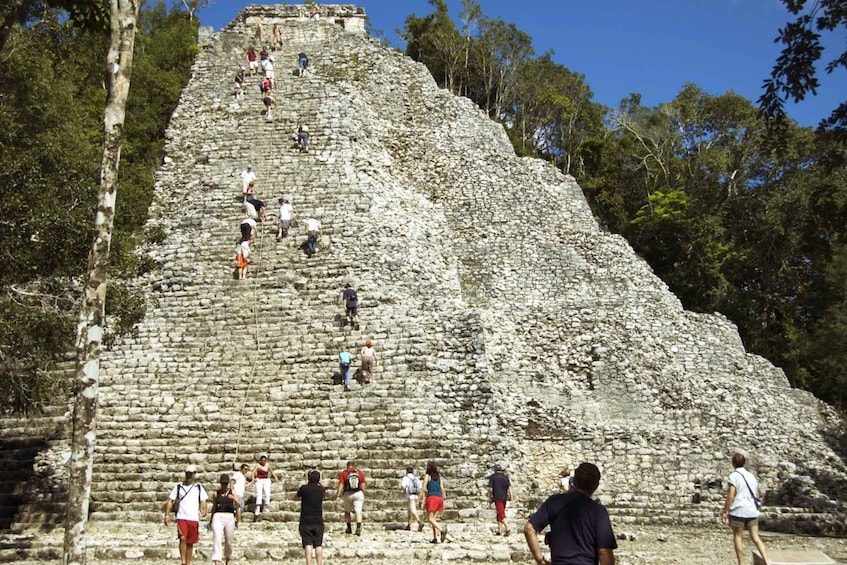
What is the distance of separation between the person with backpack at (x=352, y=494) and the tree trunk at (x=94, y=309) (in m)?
3.59

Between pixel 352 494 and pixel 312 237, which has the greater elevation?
pixel 312 237

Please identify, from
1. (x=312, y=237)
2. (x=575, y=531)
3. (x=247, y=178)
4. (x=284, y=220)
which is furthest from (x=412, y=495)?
(x=247, y=178)

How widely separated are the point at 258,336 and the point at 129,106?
15976mm

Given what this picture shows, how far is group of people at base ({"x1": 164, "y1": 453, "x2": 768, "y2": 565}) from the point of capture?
4266 mm

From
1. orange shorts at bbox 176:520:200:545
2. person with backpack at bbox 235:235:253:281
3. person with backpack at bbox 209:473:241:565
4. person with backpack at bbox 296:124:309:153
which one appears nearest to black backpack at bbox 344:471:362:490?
person with backpack at bbox 209:473:241:565

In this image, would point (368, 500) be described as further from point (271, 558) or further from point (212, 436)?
point (212, 436)

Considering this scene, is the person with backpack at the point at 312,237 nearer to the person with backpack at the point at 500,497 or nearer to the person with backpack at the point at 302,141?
the person with backpack at the point at 302,141

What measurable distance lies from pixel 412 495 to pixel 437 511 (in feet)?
1.74

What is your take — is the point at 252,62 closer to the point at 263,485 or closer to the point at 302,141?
the point at 302,141

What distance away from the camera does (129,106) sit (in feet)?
86.6

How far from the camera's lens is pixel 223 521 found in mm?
7863

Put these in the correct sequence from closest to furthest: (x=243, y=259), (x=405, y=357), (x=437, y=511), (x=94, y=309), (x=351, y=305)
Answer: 1. (x=94, y=309)
2. (x=437, y=511)
3. (x=405, y=357)
4. (x=351, y=305)
5. (x=243, y=259)

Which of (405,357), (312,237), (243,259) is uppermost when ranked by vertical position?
(312,237)

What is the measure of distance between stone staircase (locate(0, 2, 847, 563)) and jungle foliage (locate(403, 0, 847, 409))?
5.28 m
